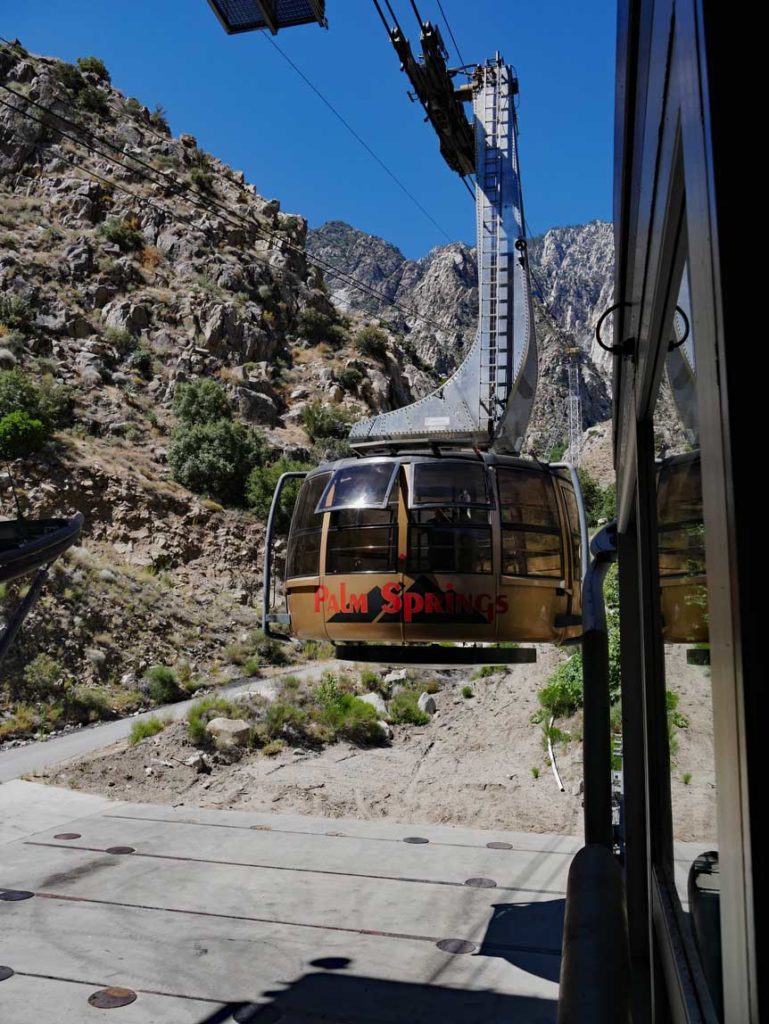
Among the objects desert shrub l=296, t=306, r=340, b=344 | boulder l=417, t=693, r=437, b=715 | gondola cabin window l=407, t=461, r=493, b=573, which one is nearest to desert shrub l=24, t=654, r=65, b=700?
boulder l=417, t=693, r=437, b=715

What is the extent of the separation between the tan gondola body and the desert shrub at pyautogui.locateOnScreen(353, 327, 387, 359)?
3514cm

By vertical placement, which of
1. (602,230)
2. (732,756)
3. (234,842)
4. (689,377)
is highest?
(602,230)

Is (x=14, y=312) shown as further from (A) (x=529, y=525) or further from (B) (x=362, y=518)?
(A) (x=529, y=525)

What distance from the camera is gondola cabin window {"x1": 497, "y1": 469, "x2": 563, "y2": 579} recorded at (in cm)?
632

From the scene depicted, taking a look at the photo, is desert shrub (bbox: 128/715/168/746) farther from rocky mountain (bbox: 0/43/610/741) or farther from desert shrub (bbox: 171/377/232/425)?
desert shrub (bbox: 171/377/232/425)

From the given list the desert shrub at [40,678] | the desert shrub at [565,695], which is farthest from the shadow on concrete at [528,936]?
the desert shrub at [40,678]

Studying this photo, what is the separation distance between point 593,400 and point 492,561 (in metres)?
94.1

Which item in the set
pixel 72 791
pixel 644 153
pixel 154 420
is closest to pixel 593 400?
pixel 154 420

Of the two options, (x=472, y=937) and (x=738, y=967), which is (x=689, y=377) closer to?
(x=738, y=967)

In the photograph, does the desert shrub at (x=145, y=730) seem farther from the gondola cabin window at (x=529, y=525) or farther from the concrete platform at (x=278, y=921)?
the gondola cabin window at (x=529, y=525)

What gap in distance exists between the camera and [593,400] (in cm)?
9650

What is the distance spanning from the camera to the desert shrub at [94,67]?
47.2 metres

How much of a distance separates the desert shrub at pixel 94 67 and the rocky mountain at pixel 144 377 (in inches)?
6.7

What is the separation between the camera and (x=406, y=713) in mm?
15125
